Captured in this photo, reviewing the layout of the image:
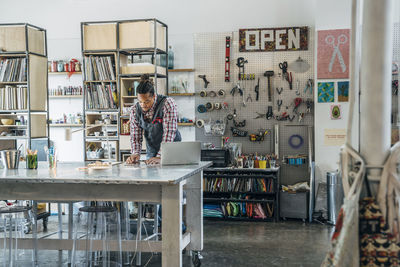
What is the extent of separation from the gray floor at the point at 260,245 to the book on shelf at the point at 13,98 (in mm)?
1767

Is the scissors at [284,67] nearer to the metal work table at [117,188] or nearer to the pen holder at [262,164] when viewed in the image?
the pen holder at [262,164]

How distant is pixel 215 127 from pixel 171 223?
364 cm

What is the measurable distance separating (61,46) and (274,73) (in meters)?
3.54

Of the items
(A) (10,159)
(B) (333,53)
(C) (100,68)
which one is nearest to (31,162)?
(A) (10,159)

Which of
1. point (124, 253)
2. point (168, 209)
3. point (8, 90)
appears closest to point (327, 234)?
point (124, 253)

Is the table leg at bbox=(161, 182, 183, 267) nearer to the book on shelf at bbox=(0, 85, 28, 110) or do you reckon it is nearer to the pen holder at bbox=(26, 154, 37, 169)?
the pen holder at bbox=(26, 154, 37, 169)

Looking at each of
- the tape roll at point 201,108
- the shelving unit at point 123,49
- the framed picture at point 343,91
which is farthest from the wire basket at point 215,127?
the framed picture at point 343,91

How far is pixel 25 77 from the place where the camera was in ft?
20.0

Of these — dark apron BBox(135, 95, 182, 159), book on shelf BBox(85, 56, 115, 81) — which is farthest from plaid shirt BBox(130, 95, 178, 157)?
book on shelf BBox(85, 56, 115, 81)

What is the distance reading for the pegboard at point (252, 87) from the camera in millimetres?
6672

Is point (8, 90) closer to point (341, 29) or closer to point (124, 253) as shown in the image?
point (124, 253)

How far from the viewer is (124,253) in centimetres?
470

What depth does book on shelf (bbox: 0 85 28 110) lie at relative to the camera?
6078 mm

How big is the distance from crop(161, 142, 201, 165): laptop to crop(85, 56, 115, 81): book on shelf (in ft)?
8.70
